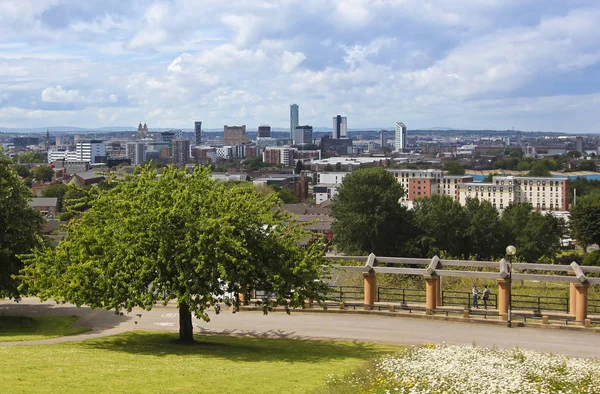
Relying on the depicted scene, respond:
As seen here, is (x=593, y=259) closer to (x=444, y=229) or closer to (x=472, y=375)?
(x=444, y=229)

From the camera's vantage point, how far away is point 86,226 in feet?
87.9

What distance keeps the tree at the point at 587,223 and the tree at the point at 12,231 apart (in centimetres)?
8479

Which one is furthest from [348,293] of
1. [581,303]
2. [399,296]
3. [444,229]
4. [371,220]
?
[444,229]

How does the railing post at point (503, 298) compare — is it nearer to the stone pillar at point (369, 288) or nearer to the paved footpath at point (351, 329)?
the paved footpath at point (351, 329)

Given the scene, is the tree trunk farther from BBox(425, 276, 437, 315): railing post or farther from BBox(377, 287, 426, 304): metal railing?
BBox(425, 276, 437, 315): railing post

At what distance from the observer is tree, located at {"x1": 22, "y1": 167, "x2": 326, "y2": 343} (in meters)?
24.8

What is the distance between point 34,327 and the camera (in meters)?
31.5

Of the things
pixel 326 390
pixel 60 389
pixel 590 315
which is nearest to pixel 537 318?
pixel 590 315

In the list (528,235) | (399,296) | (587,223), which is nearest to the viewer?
(399,296)

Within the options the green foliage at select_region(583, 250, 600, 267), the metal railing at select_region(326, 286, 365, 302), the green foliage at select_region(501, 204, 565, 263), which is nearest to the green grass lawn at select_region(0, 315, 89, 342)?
the metal railing at select_region(326, 286, 365, 302)

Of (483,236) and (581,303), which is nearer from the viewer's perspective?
(581,303)

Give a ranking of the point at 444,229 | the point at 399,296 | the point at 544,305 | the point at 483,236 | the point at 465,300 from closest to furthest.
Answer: the point at 544,305 → the point at 465,300 → the point at 399,296 → the point at 444,229 → the point at 483,236

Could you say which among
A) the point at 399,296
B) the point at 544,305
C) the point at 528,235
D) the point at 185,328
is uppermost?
the point at 185,328

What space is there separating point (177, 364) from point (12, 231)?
46.1 ft
